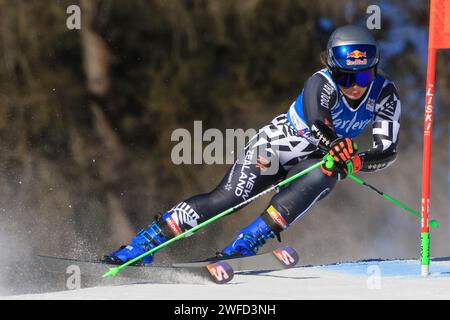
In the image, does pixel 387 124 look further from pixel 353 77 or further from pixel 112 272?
pixel 112 272

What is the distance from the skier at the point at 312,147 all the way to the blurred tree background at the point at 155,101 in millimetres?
4985

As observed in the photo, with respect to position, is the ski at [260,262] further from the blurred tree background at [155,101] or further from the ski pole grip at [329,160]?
the blurred tree background at [155,101]

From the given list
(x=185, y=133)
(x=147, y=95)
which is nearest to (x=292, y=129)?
(x=185, y=133)

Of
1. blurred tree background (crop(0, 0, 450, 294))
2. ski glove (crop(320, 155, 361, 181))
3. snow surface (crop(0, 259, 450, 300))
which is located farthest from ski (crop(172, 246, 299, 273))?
blurred tree background (crop(0, 0, 450, 294))

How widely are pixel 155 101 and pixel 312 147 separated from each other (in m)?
5.60

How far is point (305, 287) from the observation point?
18.8 feet

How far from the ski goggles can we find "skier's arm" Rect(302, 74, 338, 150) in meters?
0.07

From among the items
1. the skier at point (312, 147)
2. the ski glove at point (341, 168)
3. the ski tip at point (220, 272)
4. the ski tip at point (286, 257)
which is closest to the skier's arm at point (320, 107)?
the skier at point (312, 147)

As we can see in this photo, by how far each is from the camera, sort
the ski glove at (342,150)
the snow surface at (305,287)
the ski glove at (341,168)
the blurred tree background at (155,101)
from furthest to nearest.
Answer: the blurred tree background at (155,101)
the ski glove at (341,168)
the ski glove at (342,150)
the snow surface at (305,287)

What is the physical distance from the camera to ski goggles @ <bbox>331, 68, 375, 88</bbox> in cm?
602

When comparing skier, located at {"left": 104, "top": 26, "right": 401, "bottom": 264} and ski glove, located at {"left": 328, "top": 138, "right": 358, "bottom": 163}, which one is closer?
ski glove, located at {"left": 328, "top": 138, "right": 358, "bottom": 163}

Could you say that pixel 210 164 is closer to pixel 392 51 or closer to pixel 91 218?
pixel 91 218

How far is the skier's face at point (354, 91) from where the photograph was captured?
6066mm

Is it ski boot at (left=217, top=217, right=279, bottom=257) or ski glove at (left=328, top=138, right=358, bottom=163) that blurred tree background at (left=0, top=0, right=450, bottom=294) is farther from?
ski glove at (left=328, top=138, right=358, bottom=163)
